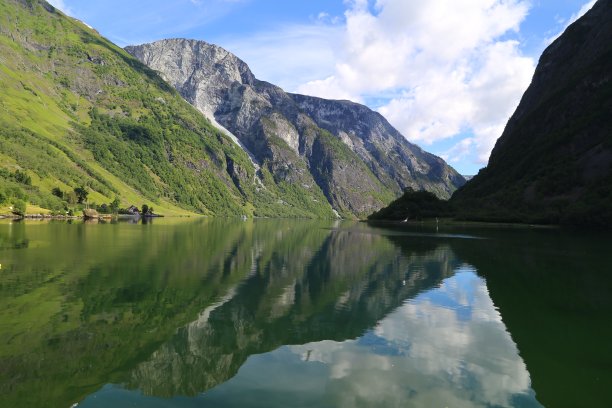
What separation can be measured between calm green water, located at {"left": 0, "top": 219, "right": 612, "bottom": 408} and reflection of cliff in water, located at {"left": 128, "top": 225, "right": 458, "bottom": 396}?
0.41 ft

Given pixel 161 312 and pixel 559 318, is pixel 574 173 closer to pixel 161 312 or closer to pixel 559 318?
pixel 559 318

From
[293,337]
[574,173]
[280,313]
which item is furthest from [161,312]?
[574,173]

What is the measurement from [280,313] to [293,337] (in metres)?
5.04

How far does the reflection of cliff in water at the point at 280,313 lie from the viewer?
1827 centimetres

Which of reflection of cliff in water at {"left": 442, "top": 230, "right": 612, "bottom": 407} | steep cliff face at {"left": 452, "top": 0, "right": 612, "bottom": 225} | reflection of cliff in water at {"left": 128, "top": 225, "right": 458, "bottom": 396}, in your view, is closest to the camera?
reflection of cliff in water at {"left": 442, "top": 230, "right": 612, "bottom": 407}

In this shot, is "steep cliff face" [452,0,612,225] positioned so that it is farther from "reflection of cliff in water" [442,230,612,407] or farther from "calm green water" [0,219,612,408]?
"calm green water" [0,219,612,408]

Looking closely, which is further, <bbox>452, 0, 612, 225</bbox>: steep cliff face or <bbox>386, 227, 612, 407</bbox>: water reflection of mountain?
<bbox>452, 0, 612, 225</bbox>: steep cliff face

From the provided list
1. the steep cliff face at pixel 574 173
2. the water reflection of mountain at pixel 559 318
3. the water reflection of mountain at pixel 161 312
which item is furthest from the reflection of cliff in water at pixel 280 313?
the steep cliff face at pixel 574 173

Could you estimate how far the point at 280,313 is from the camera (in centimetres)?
2853

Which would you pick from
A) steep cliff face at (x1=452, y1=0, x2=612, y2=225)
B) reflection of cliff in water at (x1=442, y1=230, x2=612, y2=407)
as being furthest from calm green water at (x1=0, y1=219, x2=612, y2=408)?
steep cliff face at (x1=452, y1=0, x2=612, y2=225)

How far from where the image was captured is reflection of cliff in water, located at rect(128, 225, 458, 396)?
59.9 feet

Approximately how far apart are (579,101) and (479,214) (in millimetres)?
72920

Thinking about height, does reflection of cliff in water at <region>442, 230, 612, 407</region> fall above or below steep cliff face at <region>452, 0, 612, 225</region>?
below

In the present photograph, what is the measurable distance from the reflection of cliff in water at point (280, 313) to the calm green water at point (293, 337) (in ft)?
0.41
